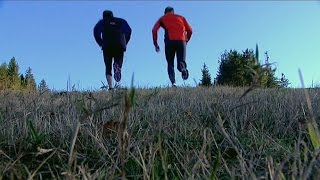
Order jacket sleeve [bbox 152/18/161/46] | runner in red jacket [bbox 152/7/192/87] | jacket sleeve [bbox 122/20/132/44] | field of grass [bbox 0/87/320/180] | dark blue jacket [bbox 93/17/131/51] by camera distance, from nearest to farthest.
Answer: field of grass [bbox 0/87/320/180] < dark blue jacket [bbox 93/17/131/51] < jacket sleeve [bbox 122/20/132/44] < runner in red jacket [bbox 152/7/192/87] < jacket sleeve [bbox 152/18/161/46]

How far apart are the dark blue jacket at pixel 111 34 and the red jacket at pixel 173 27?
0.94m

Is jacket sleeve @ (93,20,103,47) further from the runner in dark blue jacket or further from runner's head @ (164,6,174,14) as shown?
runner's head @ (164,6,174,14)

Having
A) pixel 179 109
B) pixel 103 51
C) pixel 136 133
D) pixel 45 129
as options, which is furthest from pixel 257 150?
pixel 103 51

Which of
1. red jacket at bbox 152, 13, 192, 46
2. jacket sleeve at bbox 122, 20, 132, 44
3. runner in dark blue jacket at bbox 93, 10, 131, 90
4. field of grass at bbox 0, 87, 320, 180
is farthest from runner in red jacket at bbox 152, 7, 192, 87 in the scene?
field of grass at bbox 0, 87, 320, 180

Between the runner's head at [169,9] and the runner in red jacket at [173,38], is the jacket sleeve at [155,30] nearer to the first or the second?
the runner in red jacket at [173,38]

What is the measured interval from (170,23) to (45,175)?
1085cm

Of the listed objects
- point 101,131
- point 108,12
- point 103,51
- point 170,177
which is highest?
point 108,12

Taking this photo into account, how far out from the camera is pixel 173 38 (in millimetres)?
12641

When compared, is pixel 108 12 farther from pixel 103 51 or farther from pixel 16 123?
pixel 16 123

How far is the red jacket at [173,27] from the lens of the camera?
12695 mm

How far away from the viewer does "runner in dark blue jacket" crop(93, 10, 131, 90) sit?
11984 mm

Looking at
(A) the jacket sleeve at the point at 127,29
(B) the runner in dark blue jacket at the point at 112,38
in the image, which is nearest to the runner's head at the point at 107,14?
(B) the runner in dark blue jacket at the point at 112,38

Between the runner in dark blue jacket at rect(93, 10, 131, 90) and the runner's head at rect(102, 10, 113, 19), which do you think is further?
the runner's head at rect(102, 10, 113, 19)

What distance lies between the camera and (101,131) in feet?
8.64
